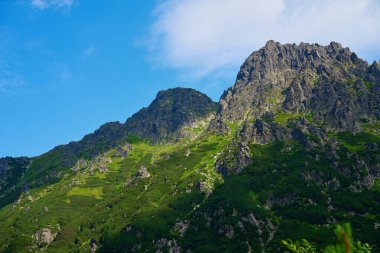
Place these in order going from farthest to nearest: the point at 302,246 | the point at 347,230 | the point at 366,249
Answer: the point at 302,246
the point at 366,249
the point at 347,230

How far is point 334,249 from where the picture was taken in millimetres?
17391

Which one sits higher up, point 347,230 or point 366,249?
point 347,230

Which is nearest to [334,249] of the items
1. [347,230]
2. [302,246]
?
[347,230]

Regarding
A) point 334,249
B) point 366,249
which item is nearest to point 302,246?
point 366,249

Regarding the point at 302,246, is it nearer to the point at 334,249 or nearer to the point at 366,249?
the point at 366,249

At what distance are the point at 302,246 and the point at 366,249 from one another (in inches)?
157

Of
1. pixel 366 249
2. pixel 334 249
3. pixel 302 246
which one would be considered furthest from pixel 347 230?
pixel 302 246

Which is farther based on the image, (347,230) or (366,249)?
(366,249)

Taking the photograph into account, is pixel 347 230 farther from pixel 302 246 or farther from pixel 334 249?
pixel 302 246

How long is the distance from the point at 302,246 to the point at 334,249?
534cm

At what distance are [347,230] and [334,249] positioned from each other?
1226 millimetres

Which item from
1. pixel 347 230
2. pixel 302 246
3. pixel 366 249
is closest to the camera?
pixel 347 230

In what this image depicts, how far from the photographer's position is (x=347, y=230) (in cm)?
1666

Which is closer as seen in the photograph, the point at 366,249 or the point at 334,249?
the point at 334,249
